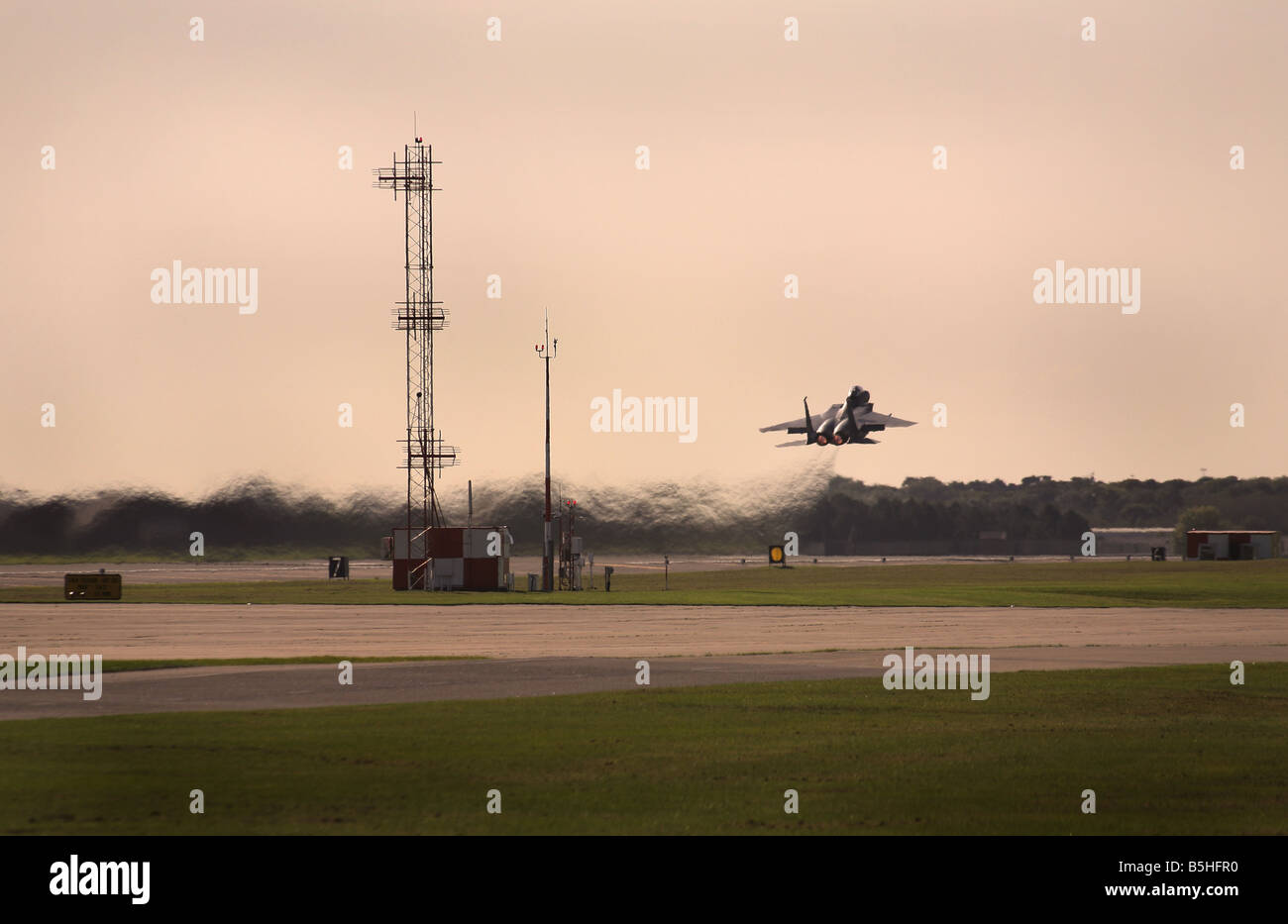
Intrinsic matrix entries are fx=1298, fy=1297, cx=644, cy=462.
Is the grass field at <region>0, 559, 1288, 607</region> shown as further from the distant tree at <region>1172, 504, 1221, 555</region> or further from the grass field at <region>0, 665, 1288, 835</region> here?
the distant tree at <region>1172, 504, 1221, 555</region>

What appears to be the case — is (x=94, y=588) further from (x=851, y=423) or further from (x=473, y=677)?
(x=851, y=423)

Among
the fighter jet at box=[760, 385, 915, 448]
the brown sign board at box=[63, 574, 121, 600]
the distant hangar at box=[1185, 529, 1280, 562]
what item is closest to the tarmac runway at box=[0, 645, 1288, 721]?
the brown sign board at box=[63, 574, 121, 600]

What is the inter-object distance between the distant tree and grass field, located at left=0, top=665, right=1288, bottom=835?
600ft

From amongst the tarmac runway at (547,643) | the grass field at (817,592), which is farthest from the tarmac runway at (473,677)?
the grass field at (817,592)

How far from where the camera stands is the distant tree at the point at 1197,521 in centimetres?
19300

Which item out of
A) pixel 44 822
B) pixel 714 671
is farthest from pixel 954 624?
pixel 44 822

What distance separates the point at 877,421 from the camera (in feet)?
419

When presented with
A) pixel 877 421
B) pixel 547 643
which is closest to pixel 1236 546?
pixel 877 421

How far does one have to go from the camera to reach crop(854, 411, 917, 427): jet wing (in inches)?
4843

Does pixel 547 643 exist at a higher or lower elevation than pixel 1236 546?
higher

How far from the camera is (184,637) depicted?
39375 mm

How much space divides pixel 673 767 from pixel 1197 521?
196212mm
